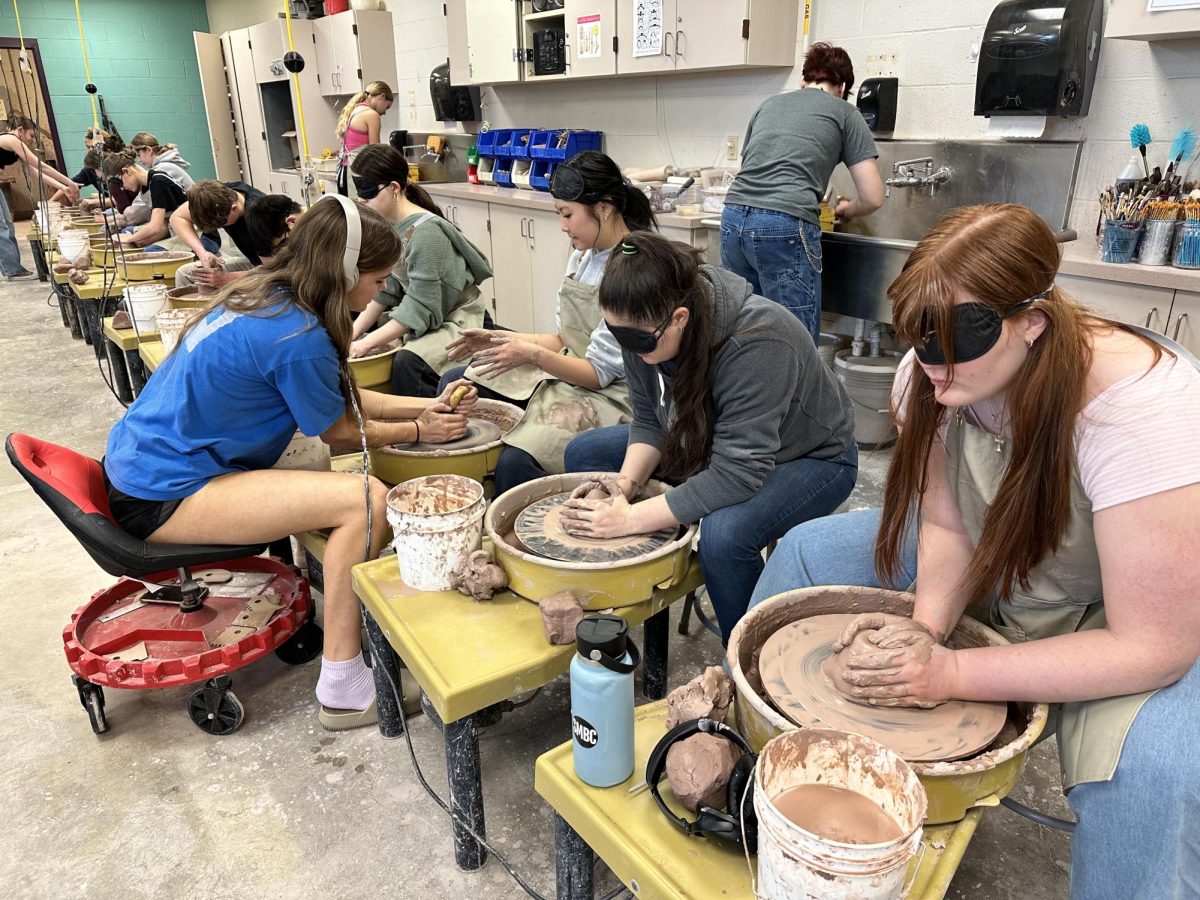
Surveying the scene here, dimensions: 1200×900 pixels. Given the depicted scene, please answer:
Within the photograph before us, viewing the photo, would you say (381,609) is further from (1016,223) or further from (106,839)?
(1016,223)

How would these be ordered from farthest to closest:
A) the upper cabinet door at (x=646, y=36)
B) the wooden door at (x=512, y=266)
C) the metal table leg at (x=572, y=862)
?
the wooden door at (x=512, y=266), the upper cabinet door at (x=646, y=36), the metal table leg at (x=572, y=862)

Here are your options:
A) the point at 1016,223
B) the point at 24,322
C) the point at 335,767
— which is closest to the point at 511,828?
the point at 335,767

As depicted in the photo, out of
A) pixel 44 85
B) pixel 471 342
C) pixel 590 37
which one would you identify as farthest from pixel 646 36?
pixel 44 85

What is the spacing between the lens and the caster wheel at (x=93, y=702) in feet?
5.62

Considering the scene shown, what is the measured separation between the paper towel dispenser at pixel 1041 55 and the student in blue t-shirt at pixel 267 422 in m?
2.09

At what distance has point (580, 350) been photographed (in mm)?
2238

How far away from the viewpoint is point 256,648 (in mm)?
1716

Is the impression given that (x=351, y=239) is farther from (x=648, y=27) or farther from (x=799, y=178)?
(x=648, y=27)

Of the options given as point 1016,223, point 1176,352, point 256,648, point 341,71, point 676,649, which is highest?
point 341,71

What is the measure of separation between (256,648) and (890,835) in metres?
1.35

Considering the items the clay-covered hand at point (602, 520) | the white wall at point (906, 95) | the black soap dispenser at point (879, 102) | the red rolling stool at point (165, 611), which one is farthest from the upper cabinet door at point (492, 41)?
the clay-covered hand at point (602, 520)

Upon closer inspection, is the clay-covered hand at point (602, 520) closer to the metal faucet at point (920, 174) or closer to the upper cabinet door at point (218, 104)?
the metal faucet at point (920, 174)

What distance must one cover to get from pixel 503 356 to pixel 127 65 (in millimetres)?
10237

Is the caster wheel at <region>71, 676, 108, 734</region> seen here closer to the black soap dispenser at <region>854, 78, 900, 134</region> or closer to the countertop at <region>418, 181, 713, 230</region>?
the countertop at <region>418, 181, 713, 230</region>
